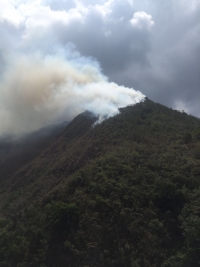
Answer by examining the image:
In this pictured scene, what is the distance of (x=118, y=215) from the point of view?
23094mm

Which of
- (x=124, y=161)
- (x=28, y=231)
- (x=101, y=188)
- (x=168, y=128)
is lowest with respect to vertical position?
(x=28, y=231)

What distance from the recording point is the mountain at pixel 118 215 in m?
19.6

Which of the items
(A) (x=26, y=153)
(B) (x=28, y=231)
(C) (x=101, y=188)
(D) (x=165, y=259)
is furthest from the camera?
(A) (x=26, y=153)

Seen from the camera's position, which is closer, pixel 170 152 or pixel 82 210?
pixel 82 210

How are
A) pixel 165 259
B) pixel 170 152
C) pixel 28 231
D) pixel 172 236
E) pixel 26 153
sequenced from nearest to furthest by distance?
pixel 165 259 < pixel 172 236 < pixel 28 231 < pixel 170 152 < pixel 26 153

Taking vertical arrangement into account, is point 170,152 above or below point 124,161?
above

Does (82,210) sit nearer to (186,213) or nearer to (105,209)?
(105,209)

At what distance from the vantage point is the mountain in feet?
64.4

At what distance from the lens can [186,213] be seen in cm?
2233

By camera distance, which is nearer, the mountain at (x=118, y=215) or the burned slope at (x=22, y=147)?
the mountain at (x=118, y=215)

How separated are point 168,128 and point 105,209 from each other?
25043mm

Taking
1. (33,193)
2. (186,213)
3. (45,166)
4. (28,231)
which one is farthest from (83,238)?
(45,166)

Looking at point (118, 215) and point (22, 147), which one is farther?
point (22, 147)

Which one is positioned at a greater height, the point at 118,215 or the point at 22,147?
the point at 22,147
